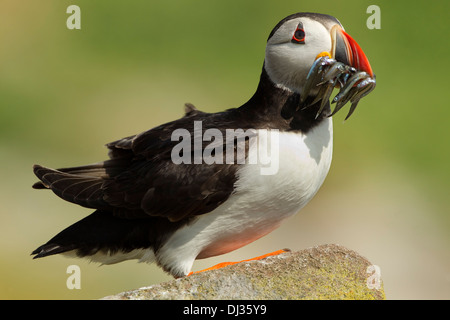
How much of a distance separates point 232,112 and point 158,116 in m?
6.38

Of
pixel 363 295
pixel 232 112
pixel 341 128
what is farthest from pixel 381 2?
pixel 363 295

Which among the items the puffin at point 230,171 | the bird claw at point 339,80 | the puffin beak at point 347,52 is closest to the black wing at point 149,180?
the puffin at point 230,171

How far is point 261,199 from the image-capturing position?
5520 millimetres

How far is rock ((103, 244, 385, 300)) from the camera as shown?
4.98m

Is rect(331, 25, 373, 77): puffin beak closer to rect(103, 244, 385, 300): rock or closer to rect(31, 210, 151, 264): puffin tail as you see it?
rect(103, 244, 385, 300): rock

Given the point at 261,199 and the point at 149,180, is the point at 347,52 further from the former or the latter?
the point at 149,180

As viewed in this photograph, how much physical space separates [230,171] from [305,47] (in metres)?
1.04

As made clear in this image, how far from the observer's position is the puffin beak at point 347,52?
5484 mm


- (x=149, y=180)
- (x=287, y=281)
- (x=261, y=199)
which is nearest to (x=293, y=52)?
(x=261, y=199)

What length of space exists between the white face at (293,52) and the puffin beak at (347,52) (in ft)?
0.16

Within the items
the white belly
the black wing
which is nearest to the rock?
the white belly

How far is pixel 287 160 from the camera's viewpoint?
548cm
